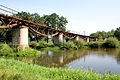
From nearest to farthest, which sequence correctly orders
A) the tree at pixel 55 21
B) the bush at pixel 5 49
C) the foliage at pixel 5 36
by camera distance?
the bush at pixel 5 49 → the foliage at pixel 5 36 → the tree at pixel 55 21

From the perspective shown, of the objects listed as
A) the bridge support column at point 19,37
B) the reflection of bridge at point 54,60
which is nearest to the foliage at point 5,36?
the bridge support column at point 19,37

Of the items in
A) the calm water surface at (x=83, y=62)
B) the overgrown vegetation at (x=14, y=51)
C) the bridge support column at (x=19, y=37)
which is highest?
the bridge support column at (x=19, y=37)

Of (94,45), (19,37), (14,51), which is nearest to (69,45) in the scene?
(94,45)

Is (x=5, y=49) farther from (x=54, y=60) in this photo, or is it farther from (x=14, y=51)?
(x=54, y=60)

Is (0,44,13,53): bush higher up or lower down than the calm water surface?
higher up

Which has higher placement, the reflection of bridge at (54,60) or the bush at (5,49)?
the bush at (5,49)

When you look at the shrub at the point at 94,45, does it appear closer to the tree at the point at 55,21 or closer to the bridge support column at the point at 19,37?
the tree at the point at 55,21

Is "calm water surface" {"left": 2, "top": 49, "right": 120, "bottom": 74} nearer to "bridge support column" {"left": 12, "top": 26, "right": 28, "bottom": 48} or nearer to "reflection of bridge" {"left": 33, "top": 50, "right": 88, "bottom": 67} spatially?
"reflection of bridge" {"left": 33, "top": 50, "right": 88, "bottom": 67}

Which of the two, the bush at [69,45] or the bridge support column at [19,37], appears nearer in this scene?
the bridge support column at [19,37]

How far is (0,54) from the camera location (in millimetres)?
21859

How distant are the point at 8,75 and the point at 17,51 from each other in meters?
17.2

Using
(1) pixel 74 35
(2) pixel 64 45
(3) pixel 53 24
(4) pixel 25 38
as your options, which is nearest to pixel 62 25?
(3) pixel 53 24

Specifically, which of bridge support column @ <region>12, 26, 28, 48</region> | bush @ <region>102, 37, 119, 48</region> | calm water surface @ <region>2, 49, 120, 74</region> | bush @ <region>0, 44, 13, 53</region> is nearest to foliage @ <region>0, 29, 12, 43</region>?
bridge support column @ <region>12, 26, 28, 48</region>

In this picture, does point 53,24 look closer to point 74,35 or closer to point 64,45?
point 74,35
